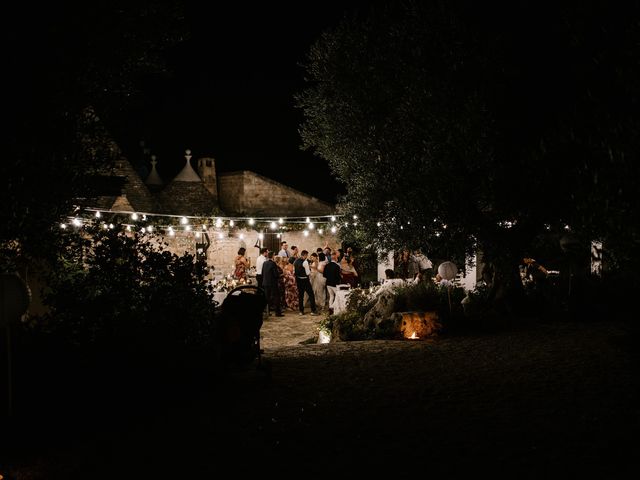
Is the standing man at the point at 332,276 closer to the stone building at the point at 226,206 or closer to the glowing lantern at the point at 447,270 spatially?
the glowing lantern at the point at 447,270

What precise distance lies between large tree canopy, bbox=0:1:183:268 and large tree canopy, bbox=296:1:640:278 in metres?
5.19

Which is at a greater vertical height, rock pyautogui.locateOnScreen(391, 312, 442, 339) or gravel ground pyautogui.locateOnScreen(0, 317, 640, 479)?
rock pyautogui.locateOnScreen(391, 312, 442, 339)

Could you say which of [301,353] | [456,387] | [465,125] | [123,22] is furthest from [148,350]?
[465,125]

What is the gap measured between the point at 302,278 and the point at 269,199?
12.4 meters

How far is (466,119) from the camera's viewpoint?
29.2 feet

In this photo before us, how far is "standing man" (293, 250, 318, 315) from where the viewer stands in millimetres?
14781

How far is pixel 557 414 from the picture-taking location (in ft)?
16.1

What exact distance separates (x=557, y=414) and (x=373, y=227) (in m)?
6.96

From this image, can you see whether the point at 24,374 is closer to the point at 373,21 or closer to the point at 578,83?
the point at 578,83

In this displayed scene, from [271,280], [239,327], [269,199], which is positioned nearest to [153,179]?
[269,199]

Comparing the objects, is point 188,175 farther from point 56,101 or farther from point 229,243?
point 56,101

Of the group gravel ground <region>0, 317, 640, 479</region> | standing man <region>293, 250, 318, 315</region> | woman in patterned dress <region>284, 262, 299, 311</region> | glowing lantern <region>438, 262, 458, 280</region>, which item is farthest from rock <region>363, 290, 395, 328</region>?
woman in patterned dress <region>284, 262, 299, 311</region>

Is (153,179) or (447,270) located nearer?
(447,270)

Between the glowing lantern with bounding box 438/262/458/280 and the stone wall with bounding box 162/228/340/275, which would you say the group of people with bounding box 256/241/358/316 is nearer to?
the glowing lantern with bounding box 438/262/458/280
